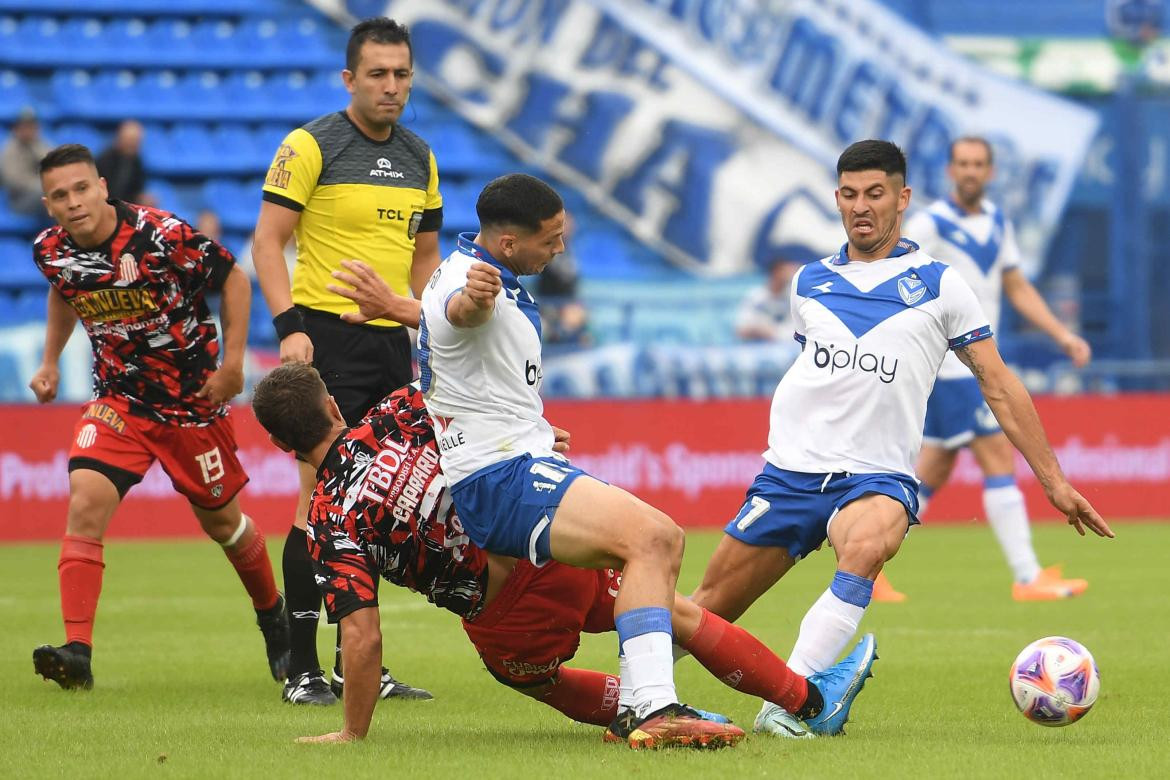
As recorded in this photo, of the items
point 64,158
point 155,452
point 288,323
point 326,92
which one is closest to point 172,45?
point 326,92

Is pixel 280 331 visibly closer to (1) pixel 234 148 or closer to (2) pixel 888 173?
(2) pixel 888 173

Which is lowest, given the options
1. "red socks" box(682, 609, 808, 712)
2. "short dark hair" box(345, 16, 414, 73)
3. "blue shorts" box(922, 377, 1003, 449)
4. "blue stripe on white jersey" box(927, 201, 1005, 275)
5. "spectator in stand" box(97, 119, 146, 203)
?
"red socks" box(682, 609, 808, 712)

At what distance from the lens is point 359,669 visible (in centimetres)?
544

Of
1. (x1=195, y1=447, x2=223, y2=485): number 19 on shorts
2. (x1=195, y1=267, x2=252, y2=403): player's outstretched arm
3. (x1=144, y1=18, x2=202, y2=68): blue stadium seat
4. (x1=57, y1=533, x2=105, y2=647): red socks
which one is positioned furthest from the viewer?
(x1=144, y1=18, x2=202, y2=68): blue stadium seat

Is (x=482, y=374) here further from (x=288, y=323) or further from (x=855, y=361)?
(x=288, y=323)

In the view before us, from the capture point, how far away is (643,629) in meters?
5.26

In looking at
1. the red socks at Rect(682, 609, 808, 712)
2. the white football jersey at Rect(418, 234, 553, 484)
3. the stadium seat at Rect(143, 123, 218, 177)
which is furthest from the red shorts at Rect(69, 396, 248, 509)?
the stadium seat at Rect(143, 123, 218, 177)

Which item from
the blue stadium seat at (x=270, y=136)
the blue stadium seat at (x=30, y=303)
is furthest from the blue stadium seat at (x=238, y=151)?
the blue stadium seat at (x=30, y=303)

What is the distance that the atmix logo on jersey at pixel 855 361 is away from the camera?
6270mm

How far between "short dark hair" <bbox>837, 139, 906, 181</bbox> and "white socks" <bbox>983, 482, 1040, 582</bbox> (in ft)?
15.4

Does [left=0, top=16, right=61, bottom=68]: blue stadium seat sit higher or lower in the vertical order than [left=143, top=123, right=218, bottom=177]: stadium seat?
higher

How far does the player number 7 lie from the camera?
633 cm

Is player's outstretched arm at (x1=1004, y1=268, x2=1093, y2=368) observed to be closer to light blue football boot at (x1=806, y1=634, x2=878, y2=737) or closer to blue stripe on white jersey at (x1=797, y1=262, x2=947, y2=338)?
blue stripe on white jersey at (x1=797, y1=262, x2=947, y2=338)

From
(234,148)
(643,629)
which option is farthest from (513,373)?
(234,148)
